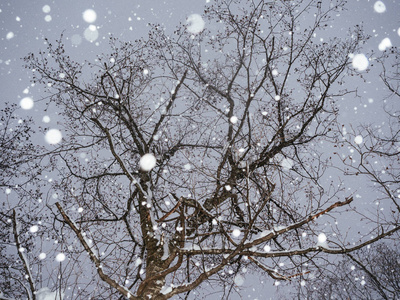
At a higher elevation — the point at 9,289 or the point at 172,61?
the point at 172,61

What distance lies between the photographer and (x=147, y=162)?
6.42 m

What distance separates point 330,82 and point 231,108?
8.63 feet

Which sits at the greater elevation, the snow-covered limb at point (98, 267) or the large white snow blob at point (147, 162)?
the large white snow blob at point (147, 162)

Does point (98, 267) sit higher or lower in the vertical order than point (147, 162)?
lower

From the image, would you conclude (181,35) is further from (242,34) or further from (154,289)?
(154,289)

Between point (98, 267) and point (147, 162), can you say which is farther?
point (147, 162)

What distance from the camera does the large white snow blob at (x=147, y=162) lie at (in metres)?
6.33

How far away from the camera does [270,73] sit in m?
6.74

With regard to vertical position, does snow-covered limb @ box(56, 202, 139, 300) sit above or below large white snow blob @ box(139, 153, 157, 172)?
below

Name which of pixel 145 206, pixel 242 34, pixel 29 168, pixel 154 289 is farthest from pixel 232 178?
pixel 29 168

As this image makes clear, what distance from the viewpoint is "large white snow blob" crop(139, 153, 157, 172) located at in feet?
20.8

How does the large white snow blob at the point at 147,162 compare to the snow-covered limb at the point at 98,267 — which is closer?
the snow-covered limb at the point at 98,267

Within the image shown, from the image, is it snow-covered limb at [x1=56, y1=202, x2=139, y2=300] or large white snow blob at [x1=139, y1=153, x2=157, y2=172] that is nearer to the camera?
snow-covered limb at [x1=56, y1=202, x2=139, y2=300]

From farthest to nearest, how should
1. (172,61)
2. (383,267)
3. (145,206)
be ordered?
(383,267)
(172,61)
(145,206)
